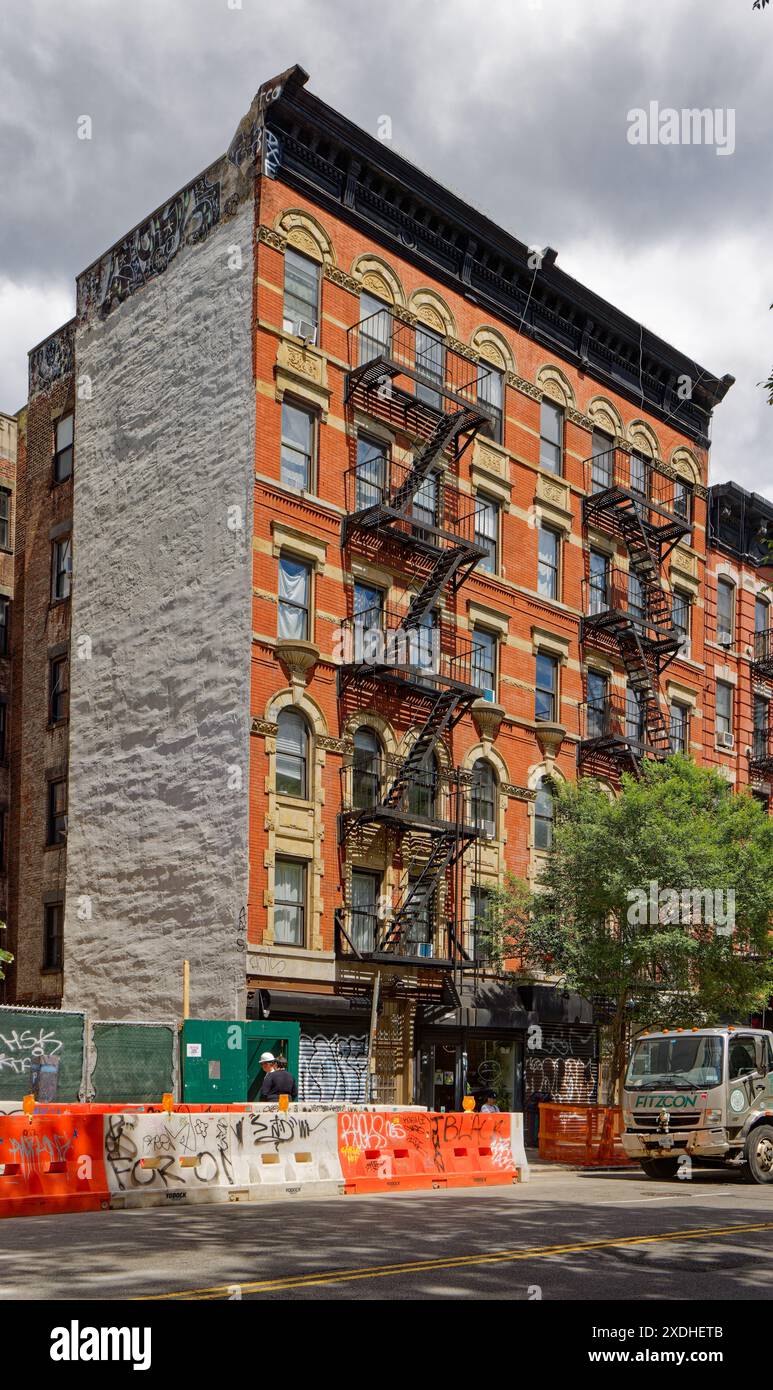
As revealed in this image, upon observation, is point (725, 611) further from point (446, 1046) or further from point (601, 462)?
point (446, 1046)

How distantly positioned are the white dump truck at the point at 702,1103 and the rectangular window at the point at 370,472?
1445 cm

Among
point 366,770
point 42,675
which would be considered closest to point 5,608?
point 42,675

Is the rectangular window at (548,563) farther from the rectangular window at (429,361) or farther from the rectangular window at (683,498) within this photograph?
the rectangular window at (683,498)

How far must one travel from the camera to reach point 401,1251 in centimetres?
1159

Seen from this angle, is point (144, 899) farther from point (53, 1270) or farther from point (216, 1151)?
point (53, 1270)

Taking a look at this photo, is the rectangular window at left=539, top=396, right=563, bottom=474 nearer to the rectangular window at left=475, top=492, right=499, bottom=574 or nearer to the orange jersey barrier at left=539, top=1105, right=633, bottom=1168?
the rectangular window at left=475, top=492, right=499, bottom=574

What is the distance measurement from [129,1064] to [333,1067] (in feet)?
16.3

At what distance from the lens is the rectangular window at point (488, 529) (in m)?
35.3

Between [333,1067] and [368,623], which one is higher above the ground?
[368,623]

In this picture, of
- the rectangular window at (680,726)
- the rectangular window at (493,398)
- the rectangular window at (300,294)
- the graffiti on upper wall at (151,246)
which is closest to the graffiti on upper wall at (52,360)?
the graffiti on upper wall at (151,246)

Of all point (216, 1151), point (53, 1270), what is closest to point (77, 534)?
point (216, 1151)

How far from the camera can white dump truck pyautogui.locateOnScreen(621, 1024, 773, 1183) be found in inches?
833

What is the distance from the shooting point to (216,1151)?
16.9 metres

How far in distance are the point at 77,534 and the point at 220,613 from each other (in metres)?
6.86
